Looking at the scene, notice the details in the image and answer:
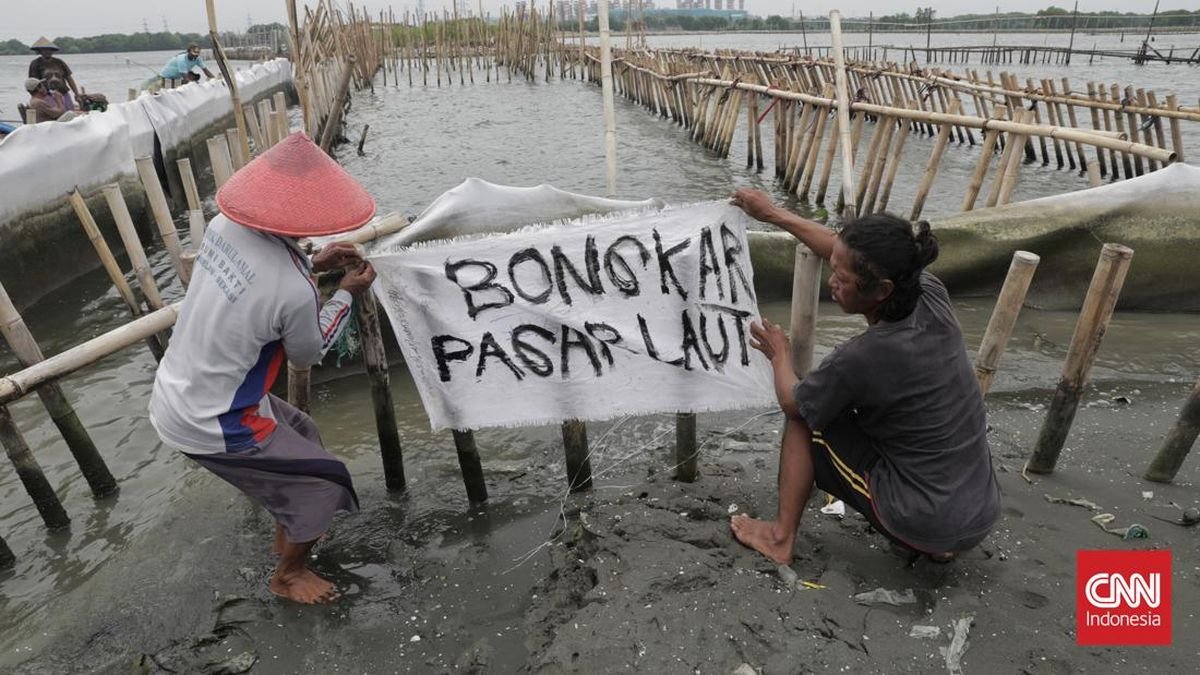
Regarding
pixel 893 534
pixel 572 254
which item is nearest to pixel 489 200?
pixel 572 254

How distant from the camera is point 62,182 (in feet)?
24.7

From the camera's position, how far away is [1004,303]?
3215 millimetres

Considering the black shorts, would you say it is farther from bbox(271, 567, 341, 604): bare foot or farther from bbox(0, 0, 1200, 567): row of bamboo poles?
bbox(271, 567, 341, 604): bare foot

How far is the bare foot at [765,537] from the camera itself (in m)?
2.83

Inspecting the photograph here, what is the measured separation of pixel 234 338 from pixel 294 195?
0.53 metres

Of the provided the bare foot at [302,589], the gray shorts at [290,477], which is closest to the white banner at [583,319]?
the gray shorts at [290,477]

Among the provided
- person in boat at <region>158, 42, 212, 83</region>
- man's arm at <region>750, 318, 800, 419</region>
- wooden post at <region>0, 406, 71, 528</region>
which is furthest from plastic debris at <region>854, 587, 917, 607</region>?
person in boat at <region>158, 42, 212, 83</region>

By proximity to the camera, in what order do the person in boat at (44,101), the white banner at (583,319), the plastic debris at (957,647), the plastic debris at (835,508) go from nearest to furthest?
the plastic debris at (957,647), the white banner at (583,319), the plastic debris at (835,508), the person in boat at (44,101)

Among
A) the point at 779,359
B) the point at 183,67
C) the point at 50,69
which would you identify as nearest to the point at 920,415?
the point at 779,359

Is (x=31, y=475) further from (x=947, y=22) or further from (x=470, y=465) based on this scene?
(x=947, y=22)

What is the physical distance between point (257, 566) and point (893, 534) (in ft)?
8.79

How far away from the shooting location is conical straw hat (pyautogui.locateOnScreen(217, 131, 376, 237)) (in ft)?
7.84

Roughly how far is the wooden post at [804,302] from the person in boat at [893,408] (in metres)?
0.17

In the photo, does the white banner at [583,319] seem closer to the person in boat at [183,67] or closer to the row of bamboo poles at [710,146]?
A: the row of bamboo poles at [710,146]
